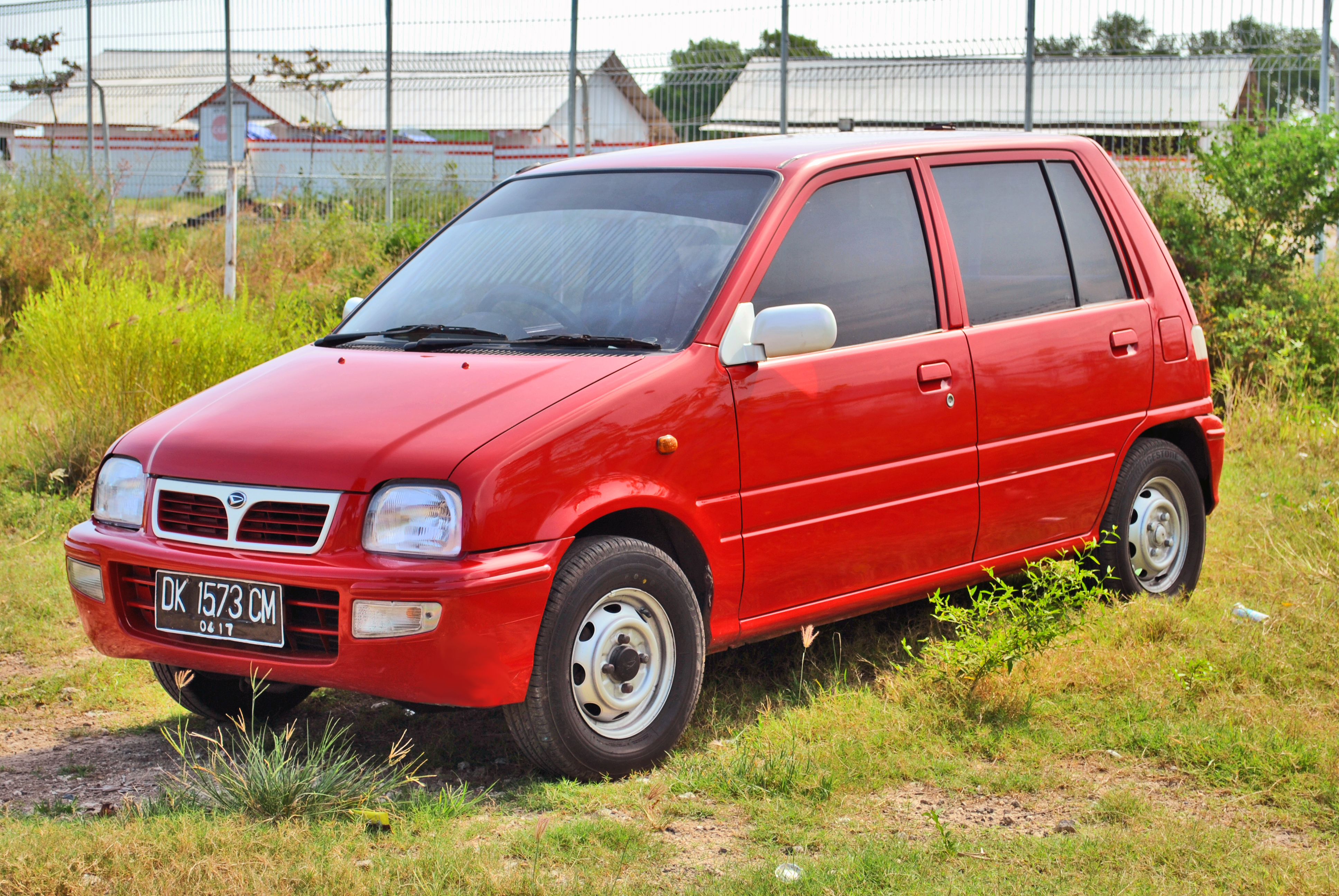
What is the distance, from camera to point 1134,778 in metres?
3.88

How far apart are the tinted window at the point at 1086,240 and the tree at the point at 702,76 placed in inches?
299

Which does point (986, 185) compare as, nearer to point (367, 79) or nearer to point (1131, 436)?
point (1131, 436)

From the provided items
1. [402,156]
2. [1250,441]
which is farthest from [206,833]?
[402,156]

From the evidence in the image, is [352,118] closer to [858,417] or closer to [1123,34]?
[1123,34]

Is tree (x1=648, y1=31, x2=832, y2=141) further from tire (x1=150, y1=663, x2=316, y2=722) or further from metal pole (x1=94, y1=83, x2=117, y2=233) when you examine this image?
tire (x1=150, y1=663, x2=316, y2=722)

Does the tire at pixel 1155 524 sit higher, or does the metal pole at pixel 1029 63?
the metal pole at pixel 1029 63

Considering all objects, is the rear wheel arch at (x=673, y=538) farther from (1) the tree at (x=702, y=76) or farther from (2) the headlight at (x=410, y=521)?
(1) the tree at (x=702, y=76)

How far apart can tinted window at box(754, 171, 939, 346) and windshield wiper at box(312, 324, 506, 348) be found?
874 mm

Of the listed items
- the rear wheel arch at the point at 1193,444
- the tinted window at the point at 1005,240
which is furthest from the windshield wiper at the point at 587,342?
the rear wheel arch at the point at 1193,444

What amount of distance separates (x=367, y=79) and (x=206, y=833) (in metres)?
14.5

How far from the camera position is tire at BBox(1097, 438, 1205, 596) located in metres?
5.41

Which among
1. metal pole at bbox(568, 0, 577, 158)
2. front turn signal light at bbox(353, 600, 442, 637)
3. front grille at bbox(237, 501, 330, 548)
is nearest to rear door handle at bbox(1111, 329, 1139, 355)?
front turn signal light at bbox(353, 600, 442, 637)

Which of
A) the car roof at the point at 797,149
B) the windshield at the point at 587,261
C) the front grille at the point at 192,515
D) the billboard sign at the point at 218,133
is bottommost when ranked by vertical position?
the front grille at the point at 192,515

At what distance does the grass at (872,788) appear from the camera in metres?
3.16
